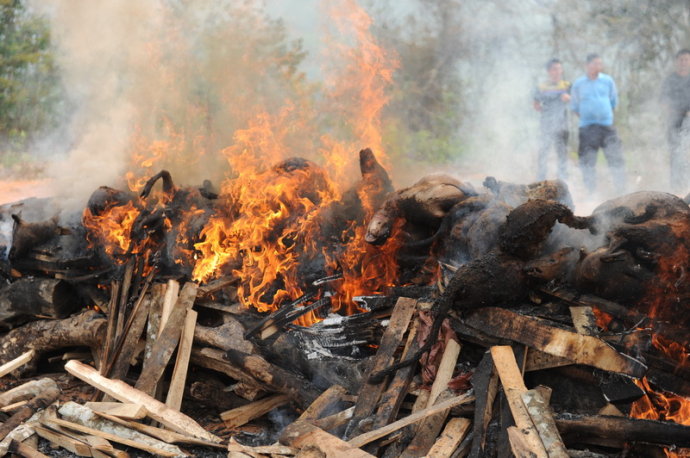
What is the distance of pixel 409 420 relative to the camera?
3.65 metres

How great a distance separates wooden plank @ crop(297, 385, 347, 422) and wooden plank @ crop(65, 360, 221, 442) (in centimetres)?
65

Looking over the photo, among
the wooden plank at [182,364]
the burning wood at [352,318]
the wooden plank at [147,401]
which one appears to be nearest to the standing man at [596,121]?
the burning wood at [352,318]

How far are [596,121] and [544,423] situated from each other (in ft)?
23.2

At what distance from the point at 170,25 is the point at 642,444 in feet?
26.4

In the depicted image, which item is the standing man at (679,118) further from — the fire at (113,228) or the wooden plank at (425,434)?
the fire at (113,228)

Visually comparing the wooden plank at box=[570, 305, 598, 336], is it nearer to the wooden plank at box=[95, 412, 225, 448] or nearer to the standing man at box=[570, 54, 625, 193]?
the wooden plank at box=[95, 412, 225, 448]

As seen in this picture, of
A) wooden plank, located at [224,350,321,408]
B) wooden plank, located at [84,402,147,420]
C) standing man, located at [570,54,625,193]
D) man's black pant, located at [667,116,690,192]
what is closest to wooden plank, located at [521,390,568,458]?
wooden plank, located at [224,350,321,408]

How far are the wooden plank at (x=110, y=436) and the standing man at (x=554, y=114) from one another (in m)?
7.34

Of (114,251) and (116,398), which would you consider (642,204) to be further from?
(114,251)

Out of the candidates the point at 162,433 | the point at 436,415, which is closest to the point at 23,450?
the point at 162,433

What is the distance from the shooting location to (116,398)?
4.60 meters

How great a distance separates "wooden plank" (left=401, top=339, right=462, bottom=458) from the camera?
11.9 feet

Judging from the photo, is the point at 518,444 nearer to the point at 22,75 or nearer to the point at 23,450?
the point at 23,450

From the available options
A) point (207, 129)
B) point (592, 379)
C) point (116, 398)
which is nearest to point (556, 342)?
point (592, 379)
